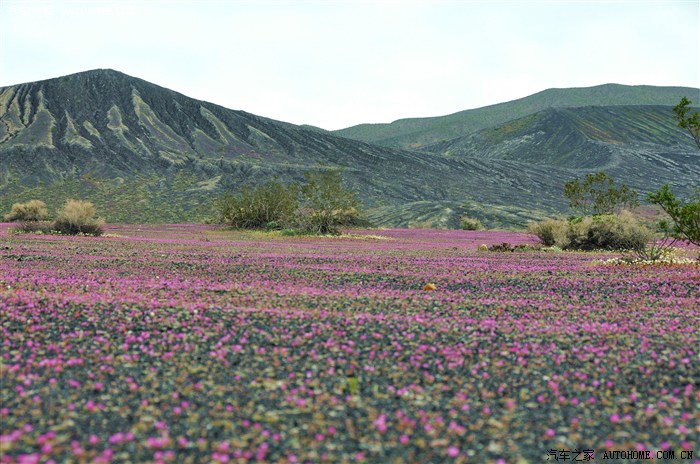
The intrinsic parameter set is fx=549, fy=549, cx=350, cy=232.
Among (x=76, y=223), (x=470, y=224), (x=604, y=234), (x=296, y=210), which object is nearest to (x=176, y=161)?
(x=296, y=210)

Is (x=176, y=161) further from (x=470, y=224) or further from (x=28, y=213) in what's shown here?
(x=470, y=224)

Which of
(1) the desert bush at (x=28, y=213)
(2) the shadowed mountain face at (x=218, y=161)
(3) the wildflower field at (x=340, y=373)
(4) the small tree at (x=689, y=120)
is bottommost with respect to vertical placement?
(3) the wildflower field at (x=340, y=373)

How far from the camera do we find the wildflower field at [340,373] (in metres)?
5.23

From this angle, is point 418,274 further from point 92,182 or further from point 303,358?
point 92,182

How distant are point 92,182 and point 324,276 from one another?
94.9 m

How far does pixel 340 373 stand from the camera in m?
7.23

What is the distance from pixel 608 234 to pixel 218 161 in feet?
310

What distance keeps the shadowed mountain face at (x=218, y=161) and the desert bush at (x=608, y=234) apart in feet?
118

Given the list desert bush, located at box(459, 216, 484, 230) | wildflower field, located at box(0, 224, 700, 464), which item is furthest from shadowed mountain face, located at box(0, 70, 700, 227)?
wildflower field, located at box(0, 224, 700, 464)

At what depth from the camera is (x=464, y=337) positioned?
9102 mm

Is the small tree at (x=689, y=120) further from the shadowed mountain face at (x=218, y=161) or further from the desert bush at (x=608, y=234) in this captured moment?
the shadowed mountain face at (x=218, y=161)

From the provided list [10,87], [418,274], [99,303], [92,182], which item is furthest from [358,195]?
[10,87]

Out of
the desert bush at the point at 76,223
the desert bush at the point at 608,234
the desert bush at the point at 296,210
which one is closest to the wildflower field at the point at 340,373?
the desert bush at the point at 608,234

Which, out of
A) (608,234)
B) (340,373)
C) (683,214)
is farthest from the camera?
(608,234)
